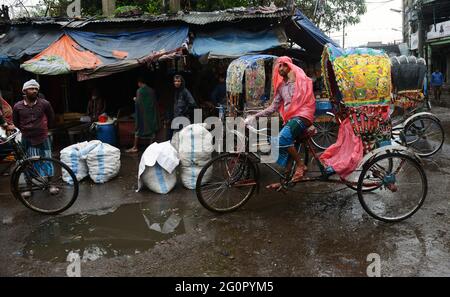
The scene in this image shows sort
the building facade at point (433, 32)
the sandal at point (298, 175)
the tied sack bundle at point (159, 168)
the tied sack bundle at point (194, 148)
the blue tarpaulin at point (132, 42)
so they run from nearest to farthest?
the sandal at point (298, 175), the tied sack bundle at point (159, 168), the tied sack bundle at point (194, 148), the blue tarpaulin at point (132, 42), the building facade at point (433, 32)

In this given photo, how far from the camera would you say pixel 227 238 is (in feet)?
13.8

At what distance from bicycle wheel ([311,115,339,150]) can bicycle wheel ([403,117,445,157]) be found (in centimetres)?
159

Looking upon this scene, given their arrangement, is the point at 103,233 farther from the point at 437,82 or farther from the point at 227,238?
the point at 437,82

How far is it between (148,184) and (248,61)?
11.6 feet

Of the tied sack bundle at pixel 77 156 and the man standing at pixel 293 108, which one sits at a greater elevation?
the man standing at pixel 293 108

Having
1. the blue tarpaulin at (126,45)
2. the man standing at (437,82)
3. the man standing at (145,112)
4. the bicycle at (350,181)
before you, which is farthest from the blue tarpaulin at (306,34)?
the man standing at (437,82)

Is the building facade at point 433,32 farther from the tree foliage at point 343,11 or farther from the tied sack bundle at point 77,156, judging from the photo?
the tied sack bundle at point 77,156

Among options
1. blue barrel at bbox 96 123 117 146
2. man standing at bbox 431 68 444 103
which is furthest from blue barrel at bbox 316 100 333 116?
man standing at bbox 431 68 444 103

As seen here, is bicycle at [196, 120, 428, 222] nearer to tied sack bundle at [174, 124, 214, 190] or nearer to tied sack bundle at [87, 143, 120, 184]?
tied sack bundle at [174, 124, 214, 190]

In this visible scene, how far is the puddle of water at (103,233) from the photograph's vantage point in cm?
402

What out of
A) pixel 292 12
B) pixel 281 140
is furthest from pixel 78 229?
pixel 292 12

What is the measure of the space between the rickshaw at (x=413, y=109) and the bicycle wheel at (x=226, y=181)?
3.27 m
